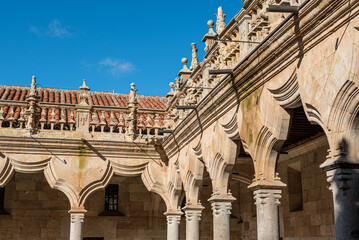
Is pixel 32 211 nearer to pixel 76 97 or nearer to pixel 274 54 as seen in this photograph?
pixel 76 97

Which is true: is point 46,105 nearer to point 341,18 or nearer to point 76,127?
point 76,127

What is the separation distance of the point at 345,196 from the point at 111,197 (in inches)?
483

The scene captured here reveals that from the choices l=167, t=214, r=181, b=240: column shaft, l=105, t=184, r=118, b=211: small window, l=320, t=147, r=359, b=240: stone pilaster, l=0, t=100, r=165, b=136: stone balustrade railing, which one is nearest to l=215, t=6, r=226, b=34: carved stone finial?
l=320, t=147, r=359, b=240: stone pilaster

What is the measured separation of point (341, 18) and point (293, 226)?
8259mm

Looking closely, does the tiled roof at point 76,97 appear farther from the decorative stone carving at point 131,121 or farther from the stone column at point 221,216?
the stone column at point 221,216

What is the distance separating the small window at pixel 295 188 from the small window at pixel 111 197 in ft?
20.7

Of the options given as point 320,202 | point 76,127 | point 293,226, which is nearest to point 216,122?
point 320,202

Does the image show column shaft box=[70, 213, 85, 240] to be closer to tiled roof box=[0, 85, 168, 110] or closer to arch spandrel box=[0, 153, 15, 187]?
arch spandrel box=[0, 153, 15, 187]

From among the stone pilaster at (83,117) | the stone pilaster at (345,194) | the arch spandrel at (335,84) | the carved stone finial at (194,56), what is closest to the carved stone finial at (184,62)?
the carved stone finial at (194,56)

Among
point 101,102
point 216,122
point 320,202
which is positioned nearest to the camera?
point 216,122

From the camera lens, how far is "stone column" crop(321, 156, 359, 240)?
187 inches

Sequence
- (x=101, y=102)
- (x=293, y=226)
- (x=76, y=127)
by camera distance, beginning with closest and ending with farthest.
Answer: (x=293, y=226)
(x=76, y=127)
(x=101, y=102)

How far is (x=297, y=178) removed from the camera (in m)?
12.5

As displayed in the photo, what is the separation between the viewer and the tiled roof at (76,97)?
17.7 meters
